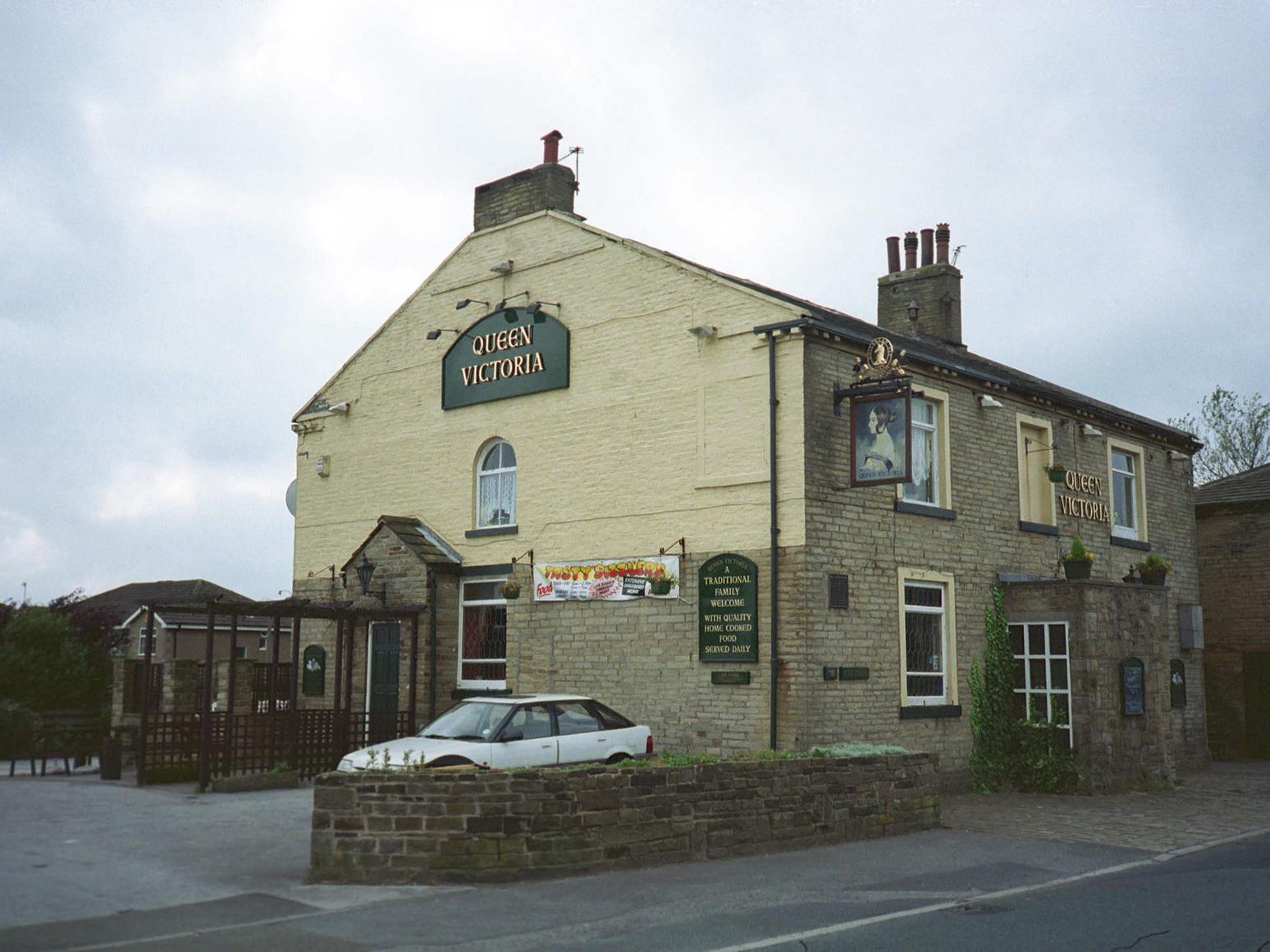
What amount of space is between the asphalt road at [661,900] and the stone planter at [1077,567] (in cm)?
638

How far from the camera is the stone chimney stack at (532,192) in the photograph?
21.9 metres

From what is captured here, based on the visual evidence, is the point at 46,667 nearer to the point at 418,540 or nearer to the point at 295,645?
the point at 295,645

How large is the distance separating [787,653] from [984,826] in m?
3.33

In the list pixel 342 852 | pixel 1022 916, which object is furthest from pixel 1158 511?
→ pixel 342 852

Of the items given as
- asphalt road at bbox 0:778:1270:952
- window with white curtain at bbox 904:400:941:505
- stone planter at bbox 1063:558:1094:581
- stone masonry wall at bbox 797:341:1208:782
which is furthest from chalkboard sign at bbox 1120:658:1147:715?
asphalt road at bbox 0:778:1270:952

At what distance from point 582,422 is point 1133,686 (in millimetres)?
9569

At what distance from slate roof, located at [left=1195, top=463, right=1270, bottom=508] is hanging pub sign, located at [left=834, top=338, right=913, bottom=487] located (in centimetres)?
1436

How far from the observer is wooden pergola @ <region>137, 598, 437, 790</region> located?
57.6ft

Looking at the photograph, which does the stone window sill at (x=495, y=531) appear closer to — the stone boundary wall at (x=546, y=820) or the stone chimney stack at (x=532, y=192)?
the stone chimney stack at (x=532, y=192)

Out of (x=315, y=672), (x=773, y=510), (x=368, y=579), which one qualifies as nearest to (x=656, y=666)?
(x=773, y=510)

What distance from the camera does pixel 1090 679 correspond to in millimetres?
18422

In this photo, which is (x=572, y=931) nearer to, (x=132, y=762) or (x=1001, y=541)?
(x=1001, y=541)

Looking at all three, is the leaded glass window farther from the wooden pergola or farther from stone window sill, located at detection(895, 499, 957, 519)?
the wooden pergola

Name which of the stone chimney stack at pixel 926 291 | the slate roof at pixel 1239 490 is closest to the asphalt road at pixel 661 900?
the stone chimney stack at pixel 926 291
